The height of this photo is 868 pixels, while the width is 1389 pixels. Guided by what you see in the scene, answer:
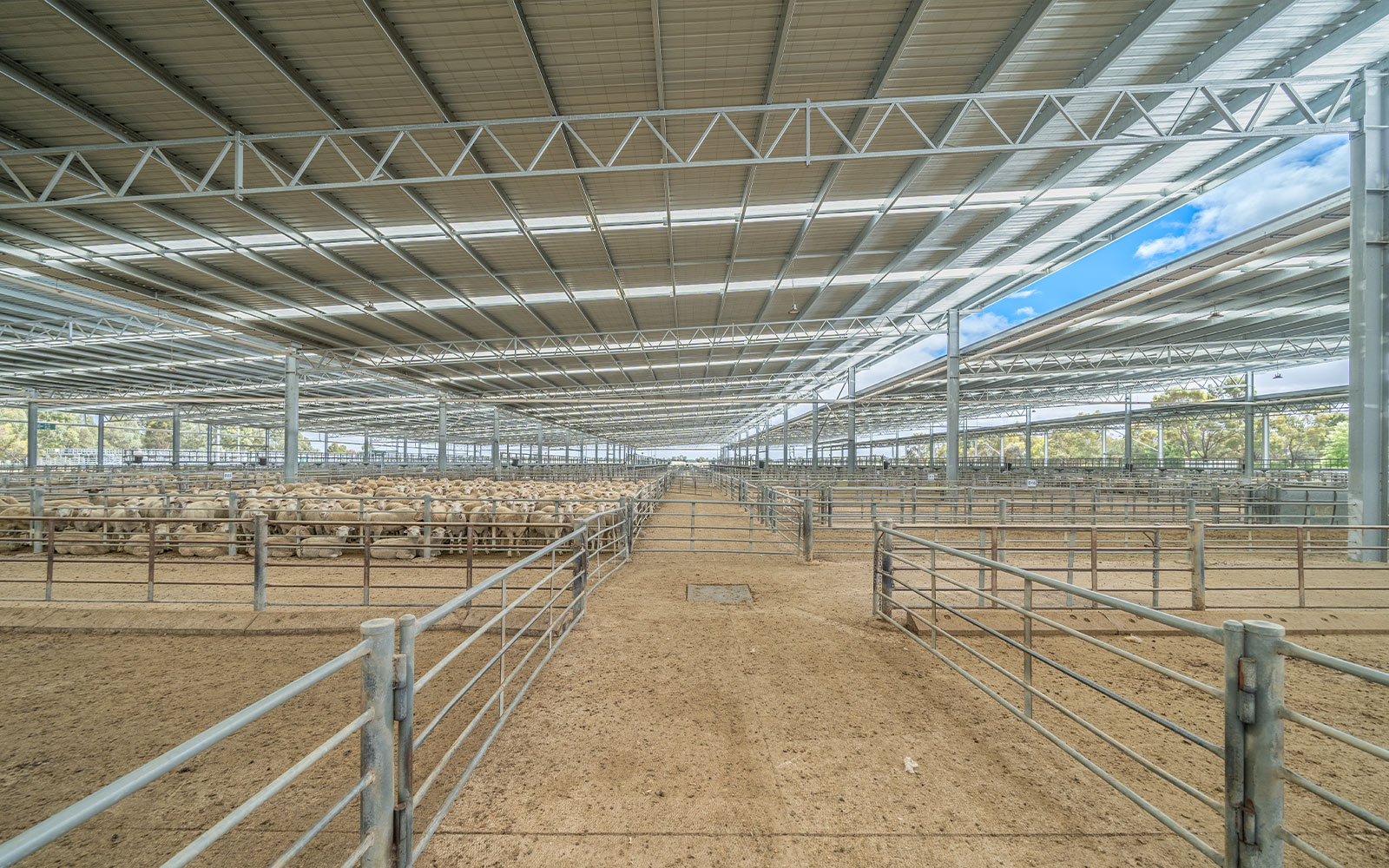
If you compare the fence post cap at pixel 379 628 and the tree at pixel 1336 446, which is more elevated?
the tree at pixel 1336 446

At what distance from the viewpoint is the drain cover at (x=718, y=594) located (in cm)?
759

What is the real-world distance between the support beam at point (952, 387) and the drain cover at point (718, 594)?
14427 mm

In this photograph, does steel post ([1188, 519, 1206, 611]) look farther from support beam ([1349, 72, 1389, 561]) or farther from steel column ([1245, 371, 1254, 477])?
steel column ([1245, 371, 1254, 477])

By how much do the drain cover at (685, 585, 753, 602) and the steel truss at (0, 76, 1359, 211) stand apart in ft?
20.9

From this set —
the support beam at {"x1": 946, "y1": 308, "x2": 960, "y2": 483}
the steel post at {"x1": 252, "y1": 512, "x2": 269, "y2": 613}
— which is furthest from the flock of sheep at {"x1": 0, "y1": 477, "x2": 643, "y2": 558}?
the support beam at {"x1": 946, "y1": 308, "x2": 960, "y2": 483}

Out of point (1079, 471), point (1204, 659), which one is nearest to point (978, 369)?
point (1079, 471)

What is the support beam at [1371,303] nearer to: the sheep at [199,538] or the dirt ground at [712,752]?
the dirt ground at [712,752]

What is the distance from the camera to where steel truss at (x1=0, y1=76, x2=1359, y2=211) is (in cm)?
797

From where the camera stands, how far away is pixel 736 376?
32.0m

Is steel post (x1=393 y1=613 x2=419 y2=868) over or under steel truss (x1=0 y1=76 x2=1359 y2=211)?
under

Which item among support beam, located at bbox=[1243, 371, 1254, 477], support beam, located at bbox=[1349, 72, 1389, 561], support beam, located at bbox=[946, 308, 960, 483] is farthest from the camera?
support beam, located at bbox=[1243, 371, 1254, 477]

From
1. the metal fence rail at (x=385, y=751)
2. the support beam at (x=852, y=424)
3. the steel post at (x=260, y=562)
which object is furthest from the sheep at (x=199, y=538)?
the support beam at (x=852, y=424)

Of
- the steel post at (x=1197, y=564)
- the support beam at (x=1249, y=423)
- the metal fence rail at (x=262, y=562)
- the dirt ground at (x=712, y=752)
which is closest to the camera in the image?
the dirt ground at (x=712, y=752)

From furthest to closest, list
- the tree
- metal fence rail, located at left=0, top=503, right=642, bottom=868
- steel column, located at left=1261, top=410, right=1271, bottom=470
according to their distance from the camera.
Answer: the tree, steel column, located at left=1261, top=410, right=1271, bottom=470, metal fence rail, located at left=0, top=503, right=642, bottom=868
